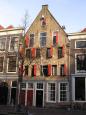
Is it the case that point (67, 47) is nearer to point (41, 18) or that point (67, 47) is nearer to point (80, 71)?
point (80, 71)

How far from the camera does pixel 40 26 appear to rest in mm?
34406

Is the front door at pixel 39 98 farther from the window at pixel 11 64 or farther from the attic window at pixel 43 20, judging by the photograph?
the attic window at pixel 43 20

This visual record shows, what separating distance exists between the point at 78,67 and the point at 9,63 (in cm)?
980

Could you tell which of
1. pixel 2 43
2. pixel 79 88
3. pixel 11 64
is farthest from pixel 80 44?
pixel 2 43

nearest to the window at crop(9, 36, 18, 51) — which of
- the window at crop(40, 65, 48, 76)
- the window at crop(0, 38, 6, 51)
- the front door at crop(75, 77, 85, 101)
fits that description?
the window at crop(0, 38, 6, 51)

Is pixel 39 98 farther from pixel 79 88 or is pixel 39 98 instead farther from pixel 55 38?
pixel 55 38

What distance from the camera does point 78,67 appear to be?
3108 centimetres

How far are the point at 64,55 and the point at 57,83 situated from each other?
360cm

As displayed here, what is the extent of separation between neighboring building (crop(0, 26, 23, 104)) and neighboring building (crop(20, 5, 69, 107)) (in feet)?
5.04

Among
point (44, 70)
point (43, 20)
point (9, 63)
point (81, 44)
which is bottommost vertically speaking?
point (44, 70)

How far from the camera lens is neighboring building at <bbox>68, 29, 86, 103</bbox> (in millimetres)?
30297

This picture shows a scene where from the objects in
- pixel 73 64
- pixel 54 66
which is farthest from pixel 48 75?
pixel 73 64

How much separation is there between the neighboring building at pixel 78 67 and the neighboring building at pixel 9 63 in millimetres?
7338

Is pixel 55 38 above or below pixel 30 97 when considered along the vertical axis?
above
